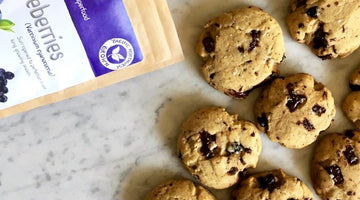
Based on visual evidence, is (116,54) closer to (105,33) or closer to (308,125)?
(105,33)

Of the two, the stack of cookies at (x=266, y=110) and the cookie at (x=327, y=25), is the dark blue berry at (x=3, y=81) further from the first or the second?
the cookie at (x=327, y=25)

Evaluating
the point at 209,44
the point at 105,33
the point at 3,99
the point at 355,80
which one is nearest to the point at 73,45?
the point at 105,33

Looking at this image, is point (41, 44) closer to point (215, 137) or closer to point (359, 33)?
point (215, 137)

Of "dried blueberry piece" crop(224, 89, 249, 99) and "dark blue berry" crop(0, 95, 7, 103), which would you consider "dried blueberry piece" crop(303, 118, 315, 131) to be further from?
"dark blue berry" crop(0, 95, 7, 103)

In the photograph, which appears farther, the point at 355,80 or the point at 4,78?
the point at 355,80

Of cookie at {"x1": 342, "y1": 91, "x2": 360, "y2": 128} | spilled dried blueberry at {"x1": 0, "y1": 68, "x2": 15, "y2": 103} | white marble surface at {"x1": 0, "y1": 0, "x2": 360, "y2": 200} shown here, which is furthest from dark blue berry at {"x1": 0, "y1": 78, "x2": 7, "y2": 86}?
cookie at {"x1": 342, "y1": 91, "x2": 360, "y2": 128}
